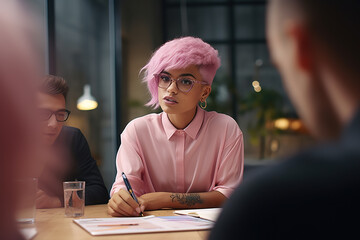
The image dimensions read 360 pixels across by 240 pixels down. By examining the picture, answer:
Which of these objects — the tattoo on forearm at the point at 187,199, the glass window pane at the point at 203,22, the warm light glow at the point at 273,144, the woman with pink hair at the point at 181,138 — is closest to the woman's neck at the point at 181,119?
the woman with pink hair at the point at 181,138

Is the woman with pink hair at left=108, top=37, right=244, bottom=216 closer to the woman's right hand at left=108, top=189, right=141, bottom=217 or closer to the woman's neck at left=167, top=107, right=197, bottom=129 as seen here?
the woman's neck at left=167, top=107, right=197, bottom=129

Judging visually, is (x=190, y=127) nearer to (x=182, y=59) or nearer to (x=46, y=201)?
(x=182, y=59)

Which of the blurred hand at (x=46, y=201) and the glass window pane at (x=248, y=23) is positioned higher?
the glass window pane at (x=248, y=23)

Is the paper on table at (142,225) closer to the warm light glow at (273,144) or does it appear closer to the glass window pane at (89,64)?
the glass window pane at (89,64)

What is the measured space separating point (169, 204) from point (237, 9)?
22.5 ft

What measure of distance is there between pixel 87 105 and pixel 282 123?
4073mm

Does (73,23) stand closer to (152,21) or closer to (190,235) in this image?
(152,21)

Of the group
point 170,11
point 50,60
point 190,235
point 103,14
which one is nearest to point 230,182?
Result: point 190,235

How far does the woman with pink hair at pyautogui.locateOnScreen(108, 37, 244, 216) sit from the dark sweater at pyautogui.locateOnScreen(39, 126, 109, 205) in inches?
12.3

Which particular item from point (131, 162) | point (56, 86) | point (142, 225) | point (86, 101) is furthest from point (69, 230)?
point (86, 101)

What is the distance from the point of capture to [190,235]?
4.51 ft

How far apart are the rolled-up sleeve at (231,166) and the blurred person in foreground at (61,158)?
641mm

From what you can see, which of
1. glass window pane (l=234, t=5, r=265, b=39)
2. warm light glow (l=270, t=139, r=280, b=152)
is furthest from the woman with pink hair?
glass window pane (l=234, t=5, r=265, b=39)

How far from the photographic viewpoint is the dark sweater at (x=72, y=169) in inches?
101
